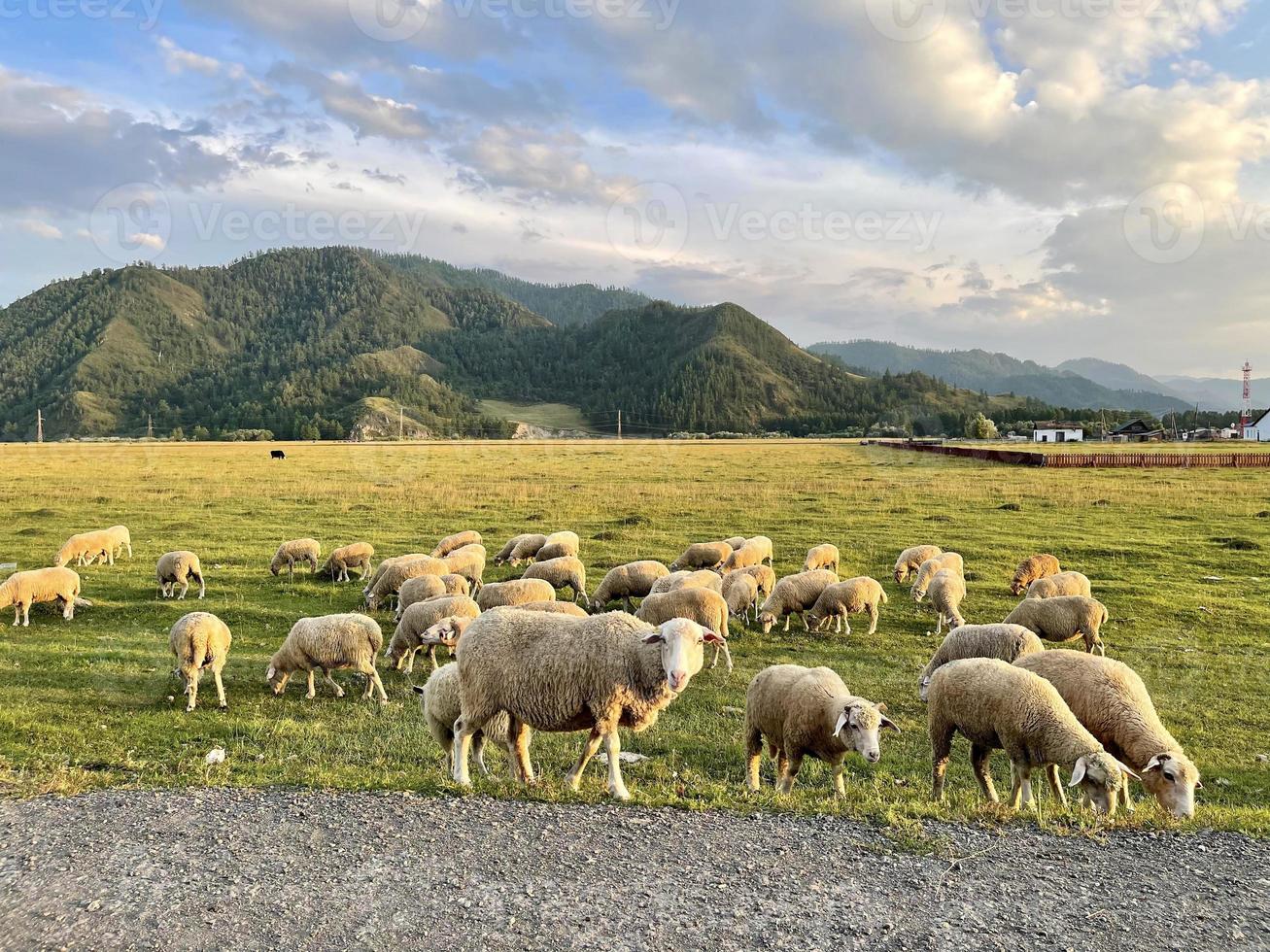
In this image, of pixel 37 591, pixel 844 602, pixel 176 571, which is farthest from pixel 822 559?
→ pixel 37 591

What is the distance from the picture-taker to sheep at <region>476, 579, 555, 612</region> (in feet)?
52.4

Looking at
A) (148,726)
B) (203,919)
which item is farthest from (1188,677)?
(148,726)

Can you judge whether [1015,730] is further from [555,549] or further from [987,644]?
[555,549]

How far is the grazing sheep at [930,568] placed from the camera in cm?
1881

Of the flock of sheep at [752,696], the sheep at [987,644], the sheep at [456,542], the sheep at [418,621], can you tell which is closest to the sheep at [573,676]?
the flock of sheep at [752,696]

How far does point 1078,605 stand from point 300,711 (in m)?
14.7

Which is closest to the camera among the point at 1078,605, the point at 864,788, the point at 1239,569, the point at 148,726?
the point at 864,788

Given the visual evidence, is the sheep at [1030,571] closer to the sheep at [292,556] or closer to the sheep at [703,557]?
the sheep at [703,557]

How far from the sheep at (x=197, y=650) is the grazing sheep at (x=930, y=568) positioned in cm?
1553

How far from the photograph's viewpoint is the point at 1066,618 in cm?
1473

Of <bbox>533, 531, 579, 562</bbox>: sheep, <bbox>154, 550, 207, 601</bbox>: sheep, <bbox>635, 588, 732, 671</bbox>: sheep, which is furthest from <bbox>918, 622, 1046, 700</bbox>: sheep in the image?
<bbox>154, 550, 207, 601</bbox>: sheep

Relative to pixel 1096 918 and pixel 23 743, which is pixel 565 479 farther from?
pixel 1096 918

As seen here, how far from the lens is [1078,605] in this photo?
14.8m

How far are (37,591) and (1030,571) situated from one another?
2455 cm
